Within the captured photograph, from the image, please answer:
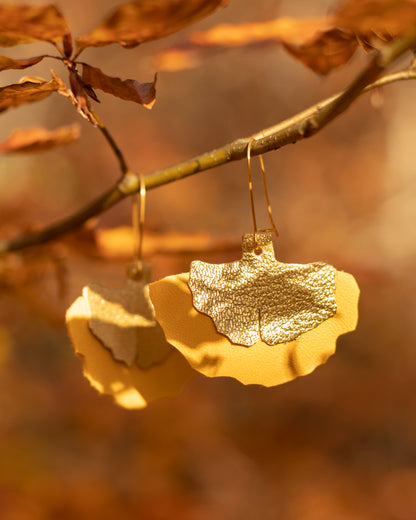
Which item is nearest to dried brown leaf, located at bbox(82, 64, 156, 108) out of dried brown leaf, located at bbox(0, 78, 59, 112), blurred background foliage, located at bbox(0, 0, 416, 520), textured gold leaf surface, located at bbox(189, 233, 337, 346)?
dried brown leaf, located at bbox(0, 78, 59, 112)

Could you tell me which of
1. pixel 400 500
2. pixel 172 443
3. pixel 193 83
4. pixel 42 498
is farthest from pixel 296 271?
pixel 193 83

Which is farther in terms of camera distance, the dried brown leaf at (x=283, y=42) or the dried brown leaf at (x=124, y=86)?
the dried brown leaf at (x=283, y=42)

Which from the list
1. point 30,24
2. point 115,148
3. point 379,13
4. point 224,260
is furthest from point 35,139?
point 224,260

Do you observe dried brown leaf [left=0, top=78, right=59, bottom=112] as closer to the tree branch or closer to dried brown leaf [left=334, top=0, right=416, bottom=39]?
the tree branch

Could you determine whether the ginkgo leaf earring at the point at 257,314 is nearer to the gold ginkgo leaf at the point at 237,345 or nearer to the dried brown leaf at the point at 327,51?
the gold ginkgo leaf at the point at 237,345

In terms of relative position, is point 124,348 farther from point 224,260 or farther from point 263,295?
point 224,260

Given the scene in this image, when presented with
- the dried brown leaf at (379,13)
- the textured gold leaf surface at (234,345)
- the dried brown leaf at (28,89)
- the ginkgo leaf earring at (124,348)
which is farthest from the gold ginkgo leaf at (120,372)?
the dried brown leaf at (379,13)
